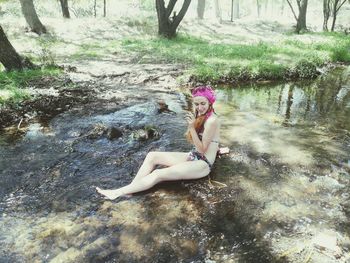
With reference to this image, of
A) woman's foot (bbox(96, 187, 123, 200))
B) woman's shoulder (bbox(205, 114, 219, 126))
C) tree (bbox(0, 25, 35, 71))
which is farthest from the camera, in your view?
tree (bbox(0, 25, 35, 71))

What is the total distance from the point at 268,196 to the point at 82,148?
10.6 feet

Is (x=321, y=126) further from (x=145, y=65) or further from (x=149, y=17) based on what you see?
(x=149, y=17)

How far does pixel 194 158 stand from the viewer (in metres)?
4.96

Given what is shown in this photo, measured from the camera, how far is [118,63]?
1258 cm

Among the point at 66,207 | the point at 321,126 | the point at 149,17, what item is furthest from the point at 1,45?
the point at 149,17

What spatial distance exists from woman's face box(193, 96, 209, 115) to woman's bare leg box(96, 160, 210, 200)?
0.70 metres

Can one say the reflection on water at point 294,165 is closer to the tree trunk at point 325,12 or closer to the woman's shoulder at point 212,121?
the woman's shoulder at point 212,121

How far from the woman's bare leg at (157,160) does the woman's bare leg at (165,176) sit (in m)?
0.13

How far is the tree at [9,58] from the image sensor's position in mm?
9742

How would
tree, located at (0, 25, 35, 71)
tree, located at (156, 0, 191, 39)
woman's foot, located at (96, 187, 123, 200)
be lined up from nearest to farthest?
woman's foot, located at (96, 187, 123, 200), tree, located at (0, 25, 35, 71), tree, located at (156, 0, 191, 39)

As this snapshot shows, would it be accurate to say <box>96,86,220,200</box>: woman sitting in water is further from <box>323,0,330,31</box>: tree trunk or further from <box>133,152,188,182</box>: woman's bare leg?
<box>323,0,330,31</box>: tree trunk

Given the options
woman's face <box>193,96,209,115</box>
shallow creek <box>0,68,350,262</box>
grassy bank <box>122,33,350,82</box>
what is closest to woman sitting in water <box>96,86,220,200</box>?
woman's face <box>193,96,209,115</box>

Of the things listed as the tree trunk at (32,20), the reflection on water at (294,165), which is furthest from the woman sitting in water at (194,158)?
the tree trunk at (32,20)

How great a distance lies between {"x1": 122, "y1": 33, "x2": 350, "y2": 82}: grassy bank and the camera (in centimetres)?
1102
